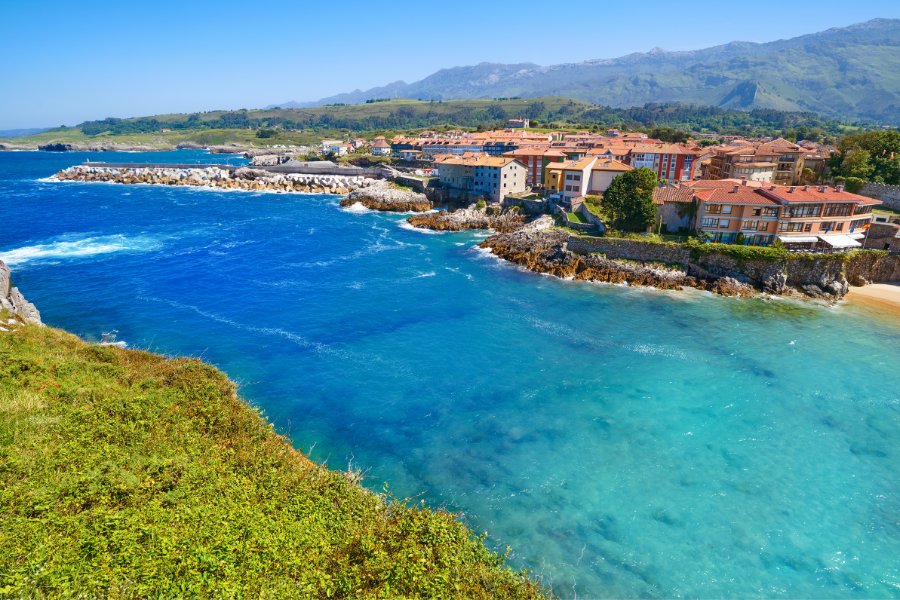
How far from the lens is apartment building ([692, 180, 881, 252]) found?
148ft

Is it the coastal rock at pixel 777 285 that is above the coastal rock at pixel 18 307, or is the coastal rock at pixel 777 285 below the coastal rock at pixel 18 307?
below

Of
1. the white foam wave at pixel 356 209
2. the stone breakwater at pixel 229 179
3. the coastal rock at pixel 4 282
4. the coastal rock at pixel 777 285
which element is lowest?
the coastal rock at pixel 777 285

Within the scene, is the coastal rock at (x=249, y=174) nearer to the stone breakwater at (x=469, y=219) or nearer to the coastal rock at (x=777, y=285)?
the stone breakwater at (x=469, y=219)

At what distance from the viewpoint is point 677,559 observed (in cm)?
1711

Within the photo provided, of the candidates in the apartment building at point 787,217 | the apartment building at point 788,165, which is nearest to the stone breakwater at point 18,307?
the apartment building at point 787,217

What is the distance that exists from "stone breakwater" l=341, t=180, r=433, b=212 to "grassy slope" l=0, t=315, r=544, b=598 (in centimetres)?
6935

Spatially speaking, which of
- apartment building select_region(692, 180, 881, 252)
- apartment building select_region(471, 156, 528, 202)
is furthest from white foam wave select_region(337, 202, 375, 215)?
apartment building select_region(692, 180, 881, 252)

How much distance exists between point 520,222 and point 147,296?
4770cm

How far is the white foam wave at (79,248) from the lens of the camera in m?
53.4

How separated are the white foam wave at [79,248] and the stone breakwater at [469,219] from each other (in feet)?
129

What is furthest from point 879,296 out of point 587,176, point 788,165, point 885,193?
point 587,176

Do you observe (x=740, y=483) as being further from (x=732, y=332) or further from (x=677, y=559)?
(x=732, y=332)

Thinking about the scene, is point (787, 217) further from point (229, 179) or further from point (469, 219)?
point (229, 179)

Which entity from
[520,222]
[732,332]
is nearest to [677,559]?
[732,332]
